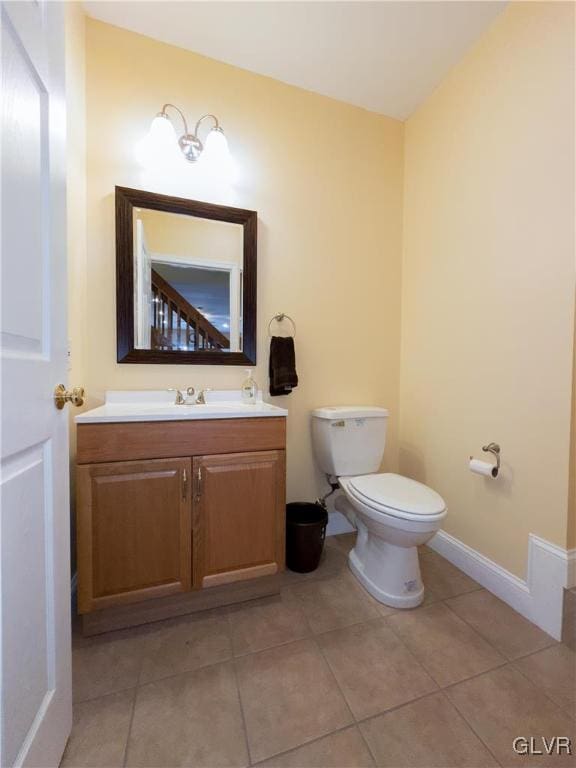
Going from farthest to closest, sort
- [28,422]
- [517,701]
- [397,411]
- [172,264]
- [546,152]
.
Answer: [397,411] < [172,264] < [546,152] < [517,701] < [28,422]

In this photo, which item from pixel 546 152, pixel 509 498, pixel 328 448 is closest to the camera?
pixel 546 152

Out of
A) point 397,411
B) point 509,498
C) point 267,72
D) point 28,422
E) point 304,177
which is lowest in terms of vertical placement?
point 509,498

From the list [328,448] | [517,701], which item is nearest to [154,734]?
[517,701]

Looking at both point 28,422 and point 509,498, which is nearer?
point 28,422

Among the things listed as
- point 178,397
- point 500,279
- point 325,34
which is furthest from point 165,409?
point 325,34

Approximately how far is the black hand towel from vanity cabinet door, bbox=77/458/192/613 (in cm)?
65

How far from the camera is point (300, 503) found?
178 centimetres

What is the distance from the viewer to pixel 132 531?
1.17 metres

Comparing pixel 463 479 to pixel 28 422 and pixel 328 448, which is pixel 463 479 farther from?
pixel 28 422

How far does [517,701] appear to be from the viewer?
0.99m

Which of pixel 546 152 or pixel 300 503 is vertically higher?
pixel 546 152

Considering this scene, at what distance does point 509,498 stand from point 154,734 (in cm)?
153

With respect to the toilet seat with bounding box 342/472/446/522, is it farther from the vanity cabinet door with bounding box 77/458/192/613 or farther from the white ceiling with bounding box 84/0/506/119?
the white ceiling with bounding box 84/0/506/119

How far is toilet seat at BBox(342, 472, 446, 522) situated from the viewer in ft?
4.17
